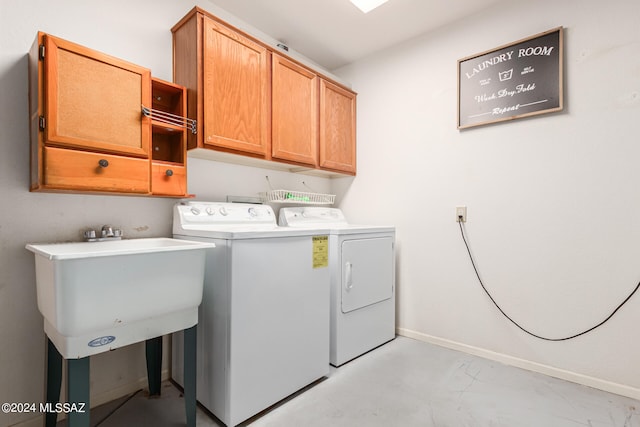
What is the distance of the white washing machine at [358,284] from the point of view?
6.77ft

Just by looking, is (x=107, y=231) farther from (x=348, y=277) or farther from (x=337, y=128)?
(x=337, y=128)

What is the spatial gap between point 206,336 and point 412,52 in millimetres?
2622

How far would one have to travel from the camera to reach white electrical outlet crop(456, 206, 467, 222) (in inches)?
90.9

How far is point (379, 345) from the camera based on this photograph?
239 centimetres

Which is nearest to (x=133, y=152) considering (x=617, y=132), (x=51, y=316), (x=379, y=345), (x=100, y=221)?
(x=100, y=221)

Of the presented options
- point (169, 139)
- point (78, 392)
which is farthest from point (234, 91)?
point (78, 392)

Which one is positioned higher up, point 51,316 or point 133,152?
point 133,152

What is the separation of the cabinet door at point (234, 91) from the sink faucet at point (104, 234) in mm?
684

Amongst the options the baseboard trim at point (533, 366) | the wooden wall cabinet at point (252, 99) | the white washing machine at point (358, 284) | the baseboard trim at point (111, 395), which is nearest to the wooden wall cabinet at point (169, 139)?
the wooden wall cabinet at point (252, 99)

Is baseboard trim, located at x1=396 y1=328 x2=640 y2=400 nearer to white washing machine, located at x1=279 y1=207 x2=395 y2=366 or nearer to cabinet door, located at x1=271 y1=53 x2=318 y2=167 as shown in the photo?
white washing machine, located at x1=279 y1=207 x2=395 y2=366

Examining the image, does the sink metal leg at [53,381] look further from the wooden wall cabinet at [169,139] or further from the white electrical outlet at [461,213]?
the white electrical outlet at [461,213]

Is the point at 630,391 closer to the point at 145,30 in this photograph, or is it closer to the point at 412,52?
the point at 412,52

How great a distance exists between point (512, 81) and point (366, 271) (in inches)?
65.0

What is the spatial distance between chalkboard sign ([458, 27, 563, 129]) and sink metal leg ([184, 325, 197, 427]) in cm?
226
